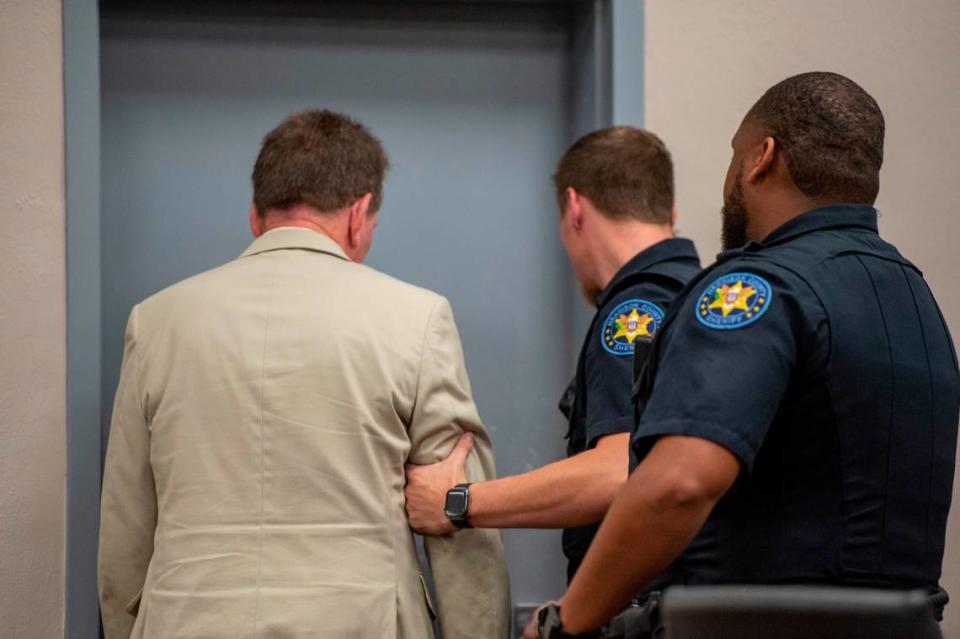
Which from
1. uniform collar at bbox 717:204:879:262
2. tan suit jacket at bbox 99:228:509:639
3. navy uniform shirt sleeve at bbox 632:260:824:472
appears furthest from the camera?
tan suit jacket at bbox 99:228:509:639

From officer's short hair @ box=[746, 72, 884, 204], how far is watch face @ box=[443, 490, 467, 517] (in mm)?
772

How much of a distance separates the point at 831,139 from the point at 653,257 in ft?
1.95

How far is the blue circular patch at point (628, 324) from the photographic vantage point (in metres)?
1.89

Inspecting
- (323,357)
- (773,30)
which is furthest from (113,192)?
(773,30)

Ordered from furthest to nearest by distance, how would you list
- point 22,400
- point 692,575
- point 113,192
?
1. point 113,192
2. point 22,400
3. point 692,575

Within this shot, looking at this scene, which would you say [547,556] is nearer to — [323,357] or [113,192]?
[323,357]

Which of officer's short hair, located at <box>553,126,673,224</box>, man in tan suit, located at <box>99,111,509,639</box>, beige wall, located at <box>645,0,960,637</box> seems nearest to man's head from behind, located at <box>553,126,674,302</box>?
officer's short hair, located at <box>553,126,673,224</box>

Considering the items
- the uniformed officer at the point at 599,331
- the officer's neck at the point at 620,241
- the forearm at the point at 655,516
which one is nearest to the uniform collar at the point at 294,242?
the uniformed officer at the point at 599,331

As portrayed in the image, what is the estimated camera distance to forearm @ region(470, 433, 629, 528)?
6.07 feet

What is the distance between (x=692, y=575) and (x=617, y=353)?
49cm

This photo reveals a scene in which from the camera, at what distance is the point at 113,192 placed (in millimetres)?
2477

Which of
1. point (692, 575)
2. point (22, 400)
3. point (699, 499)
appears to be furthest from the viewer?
point (22, 400)

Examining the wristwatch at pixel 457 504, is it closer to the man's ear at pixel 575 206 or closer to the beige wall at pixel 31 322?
the man's ear at pixel 575 206

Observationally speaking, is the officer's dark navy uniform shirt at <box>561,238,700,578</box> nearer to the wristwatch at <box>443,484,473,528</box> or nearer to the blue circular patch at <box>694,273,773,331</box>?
the wristwatch at <box>443,484,473,528</box>
